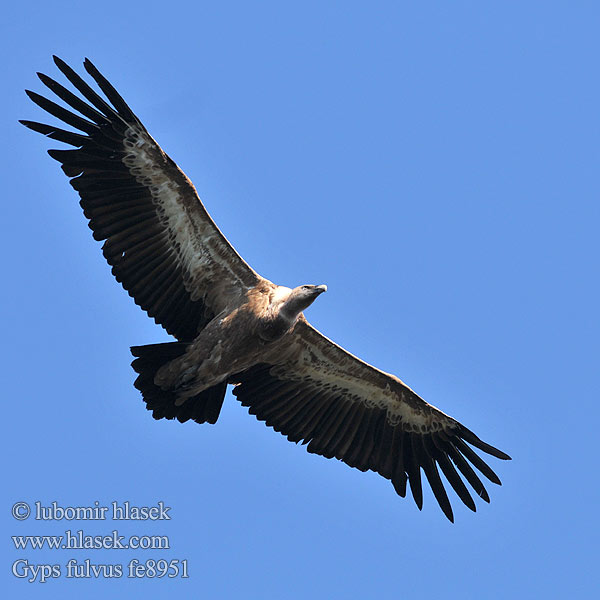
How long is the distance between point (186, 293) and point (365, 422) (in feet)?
10.2

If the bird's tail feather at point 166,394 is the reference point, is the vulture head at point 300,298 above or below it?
above

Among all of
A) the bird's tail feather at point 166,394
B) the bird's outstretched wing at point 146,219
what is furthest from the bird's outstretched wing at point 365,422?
the bird's outstretched wing at point 146,219

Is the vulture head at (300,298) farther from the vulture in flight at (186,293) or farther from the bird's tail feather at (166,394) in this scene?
the bird's tail feather at (166,394)

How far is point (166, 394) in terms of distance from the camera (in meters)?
16.0

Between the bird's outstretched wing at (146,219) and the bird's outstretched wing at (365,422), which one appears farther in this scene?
the bird's outstretched wing at (365,422)

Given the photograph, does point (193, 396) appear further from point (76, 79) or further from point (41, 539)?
point (76, 79)

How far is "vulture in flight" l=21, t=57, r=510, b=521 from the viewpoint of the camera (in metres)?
15.7

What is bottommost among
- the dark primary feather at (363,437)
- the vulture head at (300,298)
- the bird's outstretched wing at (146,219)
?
the dark primary feather at (363,437)

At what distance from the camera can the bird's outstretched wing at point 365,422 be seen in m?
16.9

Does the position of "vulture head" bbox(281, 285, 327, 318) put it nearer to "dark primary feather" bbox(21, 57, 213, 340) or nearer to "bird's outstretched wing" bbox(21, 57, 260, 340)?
"bird's outstretched wing" bbox(21, 57, 260, 340)

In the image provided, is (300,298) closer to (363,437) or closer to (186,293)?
(186,293)

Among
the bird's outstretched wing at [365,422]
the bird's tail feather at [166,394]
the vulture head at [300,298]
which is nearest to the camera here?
the vulture head at [300,298]

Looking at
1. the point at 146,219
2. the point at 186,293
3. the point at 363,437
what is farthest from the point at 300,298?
the point at 363,437

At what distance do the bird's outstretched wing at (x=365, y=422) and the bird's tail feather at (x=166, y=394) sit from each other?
679mm
